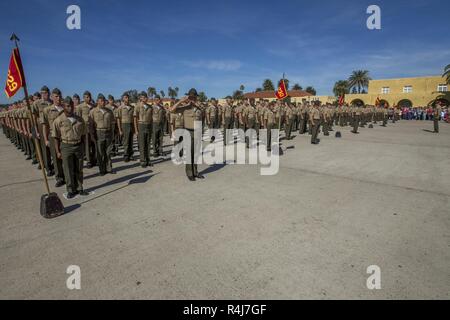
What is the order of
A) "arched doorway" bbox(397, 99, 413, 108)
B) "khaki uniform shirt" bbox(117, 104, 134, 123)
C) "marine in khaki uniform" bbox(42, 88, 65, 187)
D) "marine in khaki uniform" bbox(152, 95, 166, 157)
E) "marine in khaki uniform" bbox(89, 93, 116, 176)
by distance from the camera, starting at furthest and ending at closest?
"arched doorway" bbox(397, 99, 413, 108) → "marine in khaki uniform" bbox(152, 95, 166, 157) → "khaki uniform shirt" bbox(117, 104, 134, 123) → "marine in khaki uniform" bbox(89, 93, 116, 176) → "marine in khaki uniform" bbox(42, 88, 65, 187)

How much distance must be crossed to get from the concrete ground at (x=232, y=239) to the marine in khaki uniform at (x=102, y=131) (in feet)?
2.87

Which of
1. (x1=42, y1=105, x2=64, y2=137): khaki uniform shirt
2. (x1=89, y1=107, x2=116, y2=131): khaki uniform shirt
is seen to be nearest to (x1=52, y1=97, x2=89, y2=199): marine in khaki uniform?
(x1=42, y1=105, x2=64, y2=137): khaki uniform shirt

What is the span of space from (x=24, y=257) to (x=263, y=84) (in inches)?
4301

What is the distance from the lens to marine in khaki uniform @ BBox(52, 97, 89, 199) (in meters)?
5.28

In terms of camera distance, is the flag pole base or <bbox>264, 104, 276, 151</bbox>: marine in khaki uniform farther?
<bbox>264, 104, 276, 151</bbox>: marine in khaki uniform

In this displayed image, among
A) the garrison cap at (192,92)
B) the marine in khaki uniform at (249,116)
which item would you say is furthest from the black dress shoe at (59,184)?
the marine in khaki uniform at (249,116)

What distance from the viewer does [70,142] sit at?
209 inches

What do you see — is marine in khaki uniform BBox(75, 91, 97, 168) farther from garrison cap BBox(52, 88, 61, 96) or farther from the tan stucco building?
the tan stucco building

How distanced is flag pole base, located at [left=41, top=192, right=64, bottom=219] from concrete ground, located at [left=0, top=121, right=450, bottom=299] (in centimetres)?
14

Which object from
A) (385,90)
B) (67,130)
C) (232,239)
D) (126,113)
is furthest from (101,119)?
(385,90)

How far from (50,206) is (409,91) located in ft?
206

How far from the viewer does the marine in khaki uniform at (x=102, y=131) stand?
736 centimetres
